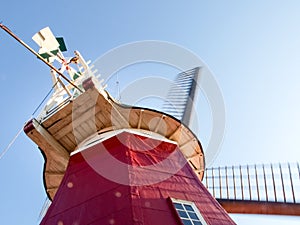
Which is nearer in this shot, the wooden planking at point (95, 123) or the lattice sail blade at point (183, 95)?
the wooden planking at point (95, 123)

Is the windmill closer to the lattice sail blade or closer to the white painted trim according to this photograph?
the white painted trim

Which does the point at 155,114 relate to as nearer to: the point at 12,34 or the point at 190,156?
the point at 190,156

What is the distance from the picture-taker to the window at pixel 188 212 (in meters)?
6.60

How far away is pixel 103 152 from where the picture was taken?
27.7ft

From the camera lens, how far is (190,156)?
33.2 ft

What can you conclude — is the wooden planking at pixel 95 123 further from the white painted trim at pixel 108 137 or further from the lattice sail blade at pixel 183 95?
the lattice sail blade at pixel 183 95

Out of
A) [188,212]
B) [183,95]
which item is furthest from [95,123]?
[183,95]

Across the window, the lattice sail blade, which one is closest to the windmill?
the window

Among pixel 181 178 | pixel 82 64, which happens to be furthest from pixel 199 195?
pixel 82 64

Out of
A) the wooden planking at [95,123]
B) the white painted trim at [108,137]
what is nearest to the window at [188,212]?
the white painted trim at [108,137]

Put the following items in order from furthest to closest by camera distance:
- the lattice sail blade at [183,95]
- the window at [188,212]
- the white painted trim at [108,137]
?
the lattice sail blade at [183,95]
the white painted trim at [108,137]
the window at [188,212]

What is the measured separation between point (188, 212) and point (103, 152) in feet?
7.75

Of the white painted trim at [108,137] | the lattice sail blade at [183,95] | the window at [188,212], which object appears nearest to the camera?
the window at [188,212]

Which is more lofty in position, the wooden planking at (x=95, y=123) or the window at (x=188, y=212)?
the wooden planking at (x=95, y=123)
